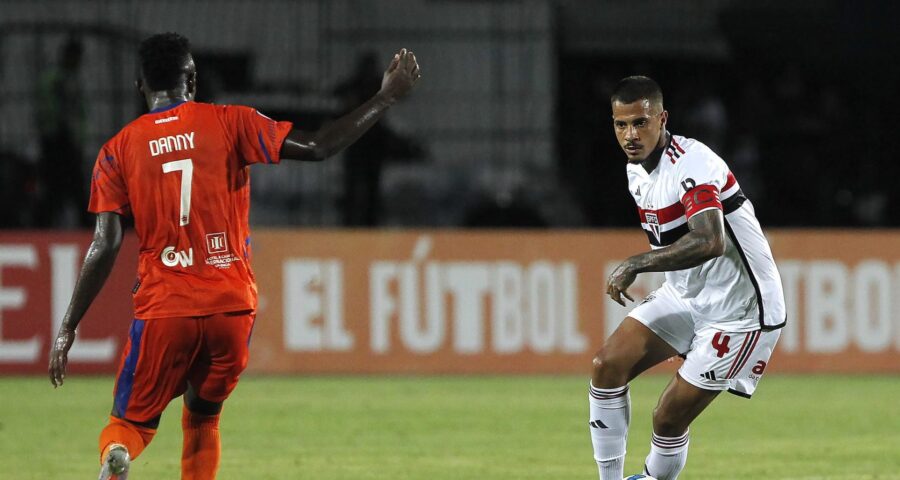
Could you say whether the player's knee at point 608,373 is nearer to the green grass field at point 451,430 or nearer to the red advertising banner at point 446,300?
the green grass field at point 451,430

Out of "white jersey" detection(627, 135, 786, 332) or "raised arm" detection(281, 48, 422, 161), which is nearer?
"raised arm" detection(281, 48, 422, 161)

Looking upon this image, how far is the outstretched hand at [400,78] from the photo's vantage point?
5.96m

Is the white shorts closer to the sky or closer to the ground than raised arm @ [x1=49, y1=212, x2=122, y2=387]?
closer to the ground

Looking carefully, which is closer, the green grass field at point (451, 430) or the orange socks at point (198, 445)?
the orange socks at point (198, 445)

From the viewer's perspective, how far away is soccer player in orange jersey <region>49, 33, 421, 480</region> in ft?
19.3

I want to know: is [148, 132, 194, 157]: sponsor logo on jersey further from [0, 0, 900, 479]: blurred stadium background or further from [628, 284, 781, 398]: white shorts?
[0, 0, 900, 479]: blurred stadium background

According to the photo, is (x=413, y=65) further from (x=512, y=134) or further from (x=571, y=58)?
(x=571, y=58)

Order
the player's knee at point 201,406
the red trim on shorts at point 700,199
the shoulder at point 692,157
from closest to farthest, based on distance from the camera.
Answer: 1. the player's knee at point 201,406
2. the red trim on shorts at point 700,199
3. the shoulder at point 692,157

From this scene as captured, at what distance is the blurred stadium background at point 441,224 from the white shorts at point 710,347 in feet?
8.53

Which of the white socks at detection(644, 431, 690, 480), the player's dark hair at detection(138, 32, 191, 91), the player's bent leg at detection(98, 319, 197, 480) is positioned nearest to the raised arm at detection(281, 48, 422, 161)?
the player's dark hair at detection(138, 32, 191, 91)

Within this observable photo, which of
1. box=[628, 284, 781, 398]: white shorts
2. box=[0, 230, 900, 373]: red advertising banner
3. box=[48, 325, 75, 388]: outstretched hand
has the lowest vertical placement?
box=[0, 230, 900, 373]: red advertising banner

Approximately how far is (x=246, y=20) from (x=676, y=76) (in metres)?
6.36

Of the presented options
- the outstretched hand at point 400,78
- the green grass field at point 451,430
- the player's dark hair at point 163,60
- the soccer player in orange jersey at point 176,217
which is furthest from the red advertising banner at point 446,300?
the outstretched hand at point 400,78

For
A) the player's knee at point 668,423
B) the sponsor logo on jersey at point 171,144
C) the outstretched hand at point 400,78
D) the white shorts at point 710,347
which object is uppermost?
the outstretched hand at point 400,78
